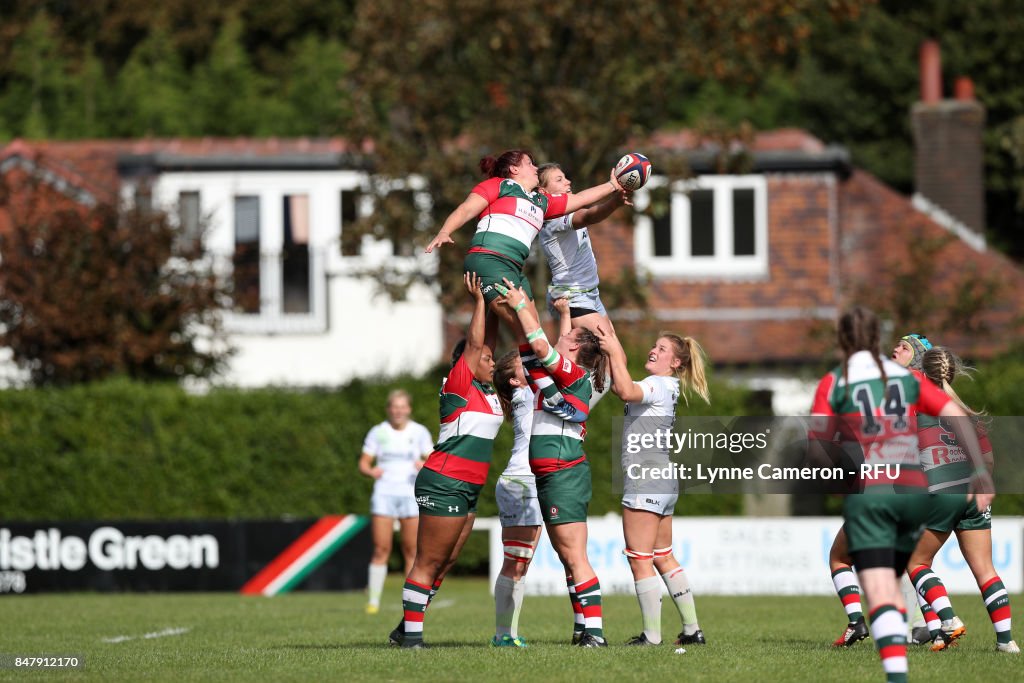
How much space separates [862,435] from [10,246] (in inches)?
814

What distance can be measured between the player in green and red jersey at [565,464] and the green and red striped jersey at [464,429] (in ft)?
1.14

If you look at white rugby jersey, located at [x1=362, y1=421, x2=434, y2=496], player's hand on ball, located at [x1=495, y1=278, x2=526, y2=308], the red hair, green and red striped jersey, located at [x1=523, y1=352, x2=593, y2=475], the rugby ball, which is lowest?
white rugby jersey, located at [x1=362, y1=421, x2=434, y2=496]

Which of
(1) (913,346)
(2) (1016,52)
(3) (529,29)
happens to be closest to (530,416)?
(1) (913,346)

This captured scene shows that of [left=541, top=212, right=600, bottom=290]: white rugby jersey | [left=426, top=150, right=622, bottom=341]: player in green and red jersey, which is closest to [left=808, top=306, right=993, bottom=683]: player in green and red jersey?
[left=426, top=150, right=622, bottom=341]: player in green and red jersey

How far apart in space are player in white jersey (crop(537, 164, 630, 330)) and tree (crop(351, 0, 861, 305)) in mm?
11537

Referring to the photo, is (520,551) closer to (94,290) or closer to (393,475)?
(393,475)

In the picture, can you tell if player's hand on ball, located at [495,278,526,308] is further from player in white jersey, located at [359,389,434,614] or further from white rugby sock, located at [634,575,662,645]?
player in white jersey, located at [359,389,434,614]

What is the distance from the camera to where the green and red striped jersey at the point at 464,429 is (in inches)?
407

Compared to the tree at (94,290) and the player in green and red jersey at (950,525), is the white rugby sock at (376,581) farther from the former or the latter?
the tree at (94,290)

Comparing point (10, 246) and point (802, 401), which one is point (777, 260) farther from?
point (10, 246)

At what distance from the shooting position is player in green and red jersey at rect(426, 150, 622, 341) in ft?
34.1

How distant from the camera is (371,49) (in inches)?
968

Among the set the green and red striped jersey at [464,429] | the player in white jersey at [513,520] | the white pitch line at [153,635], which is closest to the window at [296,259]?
the white pitch line at [153,635]

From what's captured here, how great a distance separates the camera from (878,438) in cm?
813
